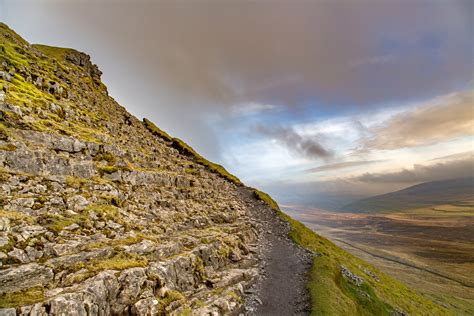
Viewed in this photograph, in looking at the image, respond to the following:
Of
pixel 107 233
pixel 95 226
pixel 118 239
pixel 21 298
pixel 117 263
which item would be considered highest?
pixel 95 226

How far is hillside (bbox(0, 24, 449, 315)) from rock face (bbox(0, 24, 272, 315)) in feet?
0.51

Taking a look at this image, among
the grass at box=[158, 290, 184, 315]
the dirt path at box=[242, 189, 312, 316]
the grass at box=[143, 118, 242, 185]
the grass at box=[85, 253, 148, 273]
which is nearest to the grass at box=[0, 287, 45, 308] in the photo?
the grass at box=[85, 253, 148, 273]

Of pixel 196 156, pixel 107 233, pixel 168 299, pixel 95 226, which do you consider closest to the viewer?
pixel 168 299

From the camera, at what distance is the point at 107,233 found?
117ft

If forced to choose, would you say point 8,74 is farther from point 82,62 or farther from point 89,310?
point 82,62

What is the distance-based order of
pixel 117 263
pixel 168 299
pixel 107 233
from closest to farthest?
pixel 117 263 → pixel 168 299 → pixel 107 233

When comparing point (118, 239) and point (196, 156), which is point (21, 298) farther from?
point (196, 156)

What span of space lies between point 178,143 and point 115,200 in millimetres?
88232

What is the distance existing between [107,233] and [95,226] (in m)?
2.21

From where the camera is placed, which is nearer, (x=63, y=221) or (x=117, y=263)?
(x=117, y=263)

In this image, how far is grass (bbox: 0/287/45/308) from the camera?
64.6 feet

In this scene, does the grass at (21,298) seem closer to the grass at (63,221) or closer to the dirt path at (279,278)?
the grass at (63,221)

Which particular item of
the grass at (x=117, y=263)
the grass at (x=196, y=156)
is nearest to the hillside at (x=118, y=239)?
the grass at (x=117, y=263)

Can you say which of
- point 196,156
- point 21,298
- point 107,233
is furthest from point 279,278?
point 196,156
